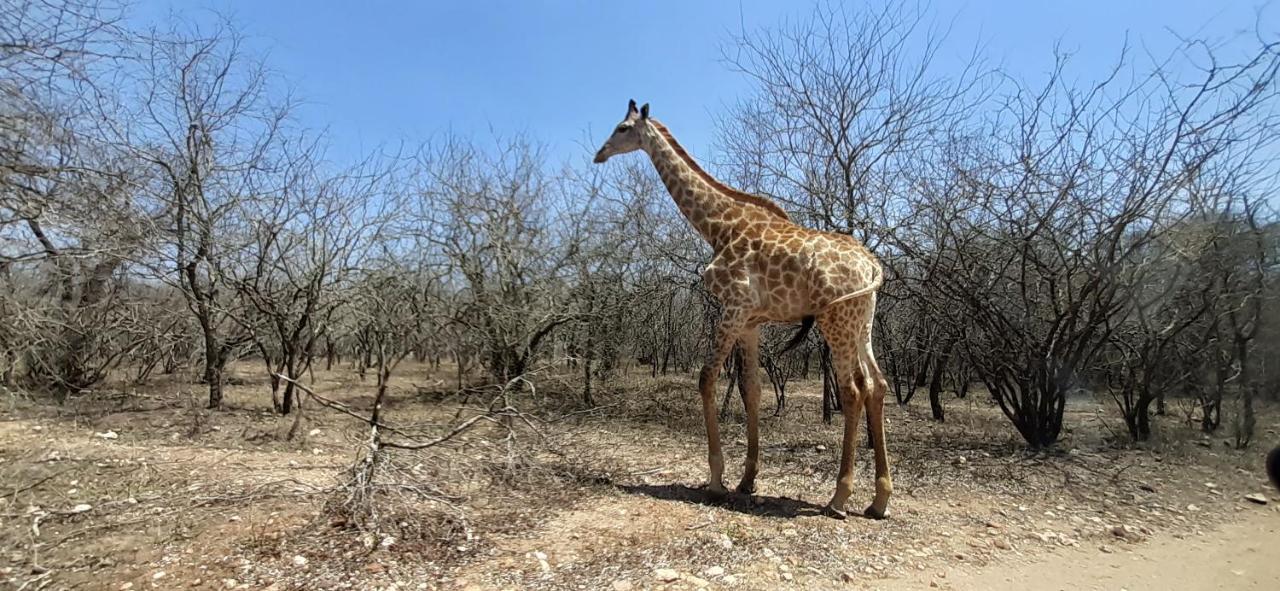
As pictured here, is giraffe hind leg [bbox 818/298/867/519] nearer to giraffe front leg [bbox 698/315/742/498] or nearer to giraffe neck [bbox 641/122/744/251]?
giraffe front leg [bbox 698/315/742/498]

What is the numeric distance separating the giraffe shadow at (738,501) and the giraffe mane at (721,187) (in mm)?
2401

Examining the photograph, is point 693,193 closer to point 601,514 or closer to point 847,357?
point 847,357

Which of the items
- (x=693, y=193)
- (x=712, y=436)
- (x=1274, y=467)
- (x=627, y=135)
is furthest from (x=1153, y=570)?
(x=627, y=135)

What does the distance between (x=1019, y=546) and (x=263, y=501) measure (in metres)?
4.96

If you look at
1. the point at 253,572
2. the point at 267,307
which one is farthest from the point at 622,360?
the point at 253,572

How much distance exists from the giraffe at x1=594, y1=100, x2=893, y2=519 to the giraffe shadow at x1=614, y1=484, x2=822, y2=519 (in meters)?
0.10

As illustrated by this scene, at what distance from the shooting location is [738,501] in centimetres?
516

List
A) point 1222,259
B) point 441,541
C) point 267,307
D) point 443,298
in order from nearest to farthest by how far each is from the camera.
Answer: point 441,541 < point 1222,259 < point 267,307 < point 443,298

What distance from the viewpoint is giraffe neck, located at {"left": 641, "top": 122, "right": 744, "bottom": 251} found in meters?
5.73

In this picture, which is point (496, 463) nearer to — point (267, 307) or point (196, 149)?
point (267, 307)

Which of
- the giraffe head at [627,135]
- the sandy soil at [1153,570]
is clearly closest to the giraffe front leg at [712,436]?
the sandy soil at [1153,570]

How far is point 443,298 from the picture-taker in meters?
10.9

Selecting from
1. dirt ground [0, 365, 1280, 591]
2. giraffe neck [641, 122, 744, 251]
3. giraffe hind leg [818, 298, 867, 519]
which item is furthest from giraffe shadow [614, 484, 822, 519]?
giraffe neck [641, 122, 744, 251]

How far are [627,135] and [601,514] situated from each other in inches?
134
